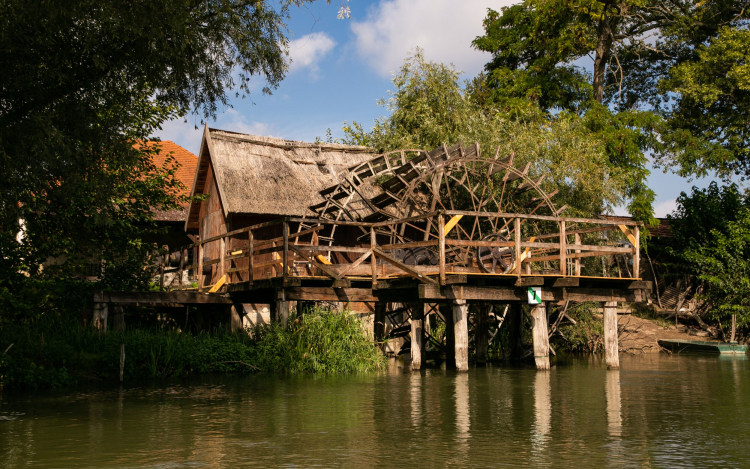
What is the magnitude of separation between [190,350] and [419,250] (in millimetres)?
6861

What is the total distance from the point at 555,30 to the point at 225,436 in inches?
938

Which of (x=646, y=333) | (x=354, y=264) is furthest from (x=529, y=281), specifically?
(x=646, y=333)

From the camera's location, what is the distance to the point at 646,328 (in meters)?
27.7

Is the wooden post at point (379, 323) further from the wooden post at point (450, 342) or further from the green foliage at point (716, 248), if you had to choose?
the green foliage at point (716, 248)

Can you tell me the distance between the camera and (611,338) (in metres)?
17.4

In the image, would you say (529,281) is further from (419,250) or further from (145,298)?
(145,298)

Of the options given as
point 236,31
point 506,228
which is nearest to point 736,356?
point 506,228

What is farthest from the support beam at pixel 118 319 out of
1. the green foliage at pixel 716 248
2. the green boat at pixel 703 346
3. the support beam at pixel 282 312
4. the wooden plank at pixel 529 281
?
the green foliage at pixel 716 248

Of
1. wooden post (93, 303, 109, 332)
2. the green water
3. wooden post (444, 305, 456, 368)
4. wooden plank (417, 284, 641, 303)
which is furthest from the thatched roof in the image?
the green water

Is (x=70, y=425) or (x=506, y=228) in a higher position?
(x=506, y=228)

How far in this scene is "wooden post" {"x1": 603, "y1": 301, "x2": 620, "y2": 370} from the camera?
1738cm

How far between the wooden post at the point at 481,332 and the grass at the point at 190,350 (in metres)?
2.95

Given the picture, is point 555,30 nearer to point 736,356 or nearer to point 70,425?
point 736,356

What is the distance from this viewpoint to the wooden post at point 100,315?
16.8 meters
